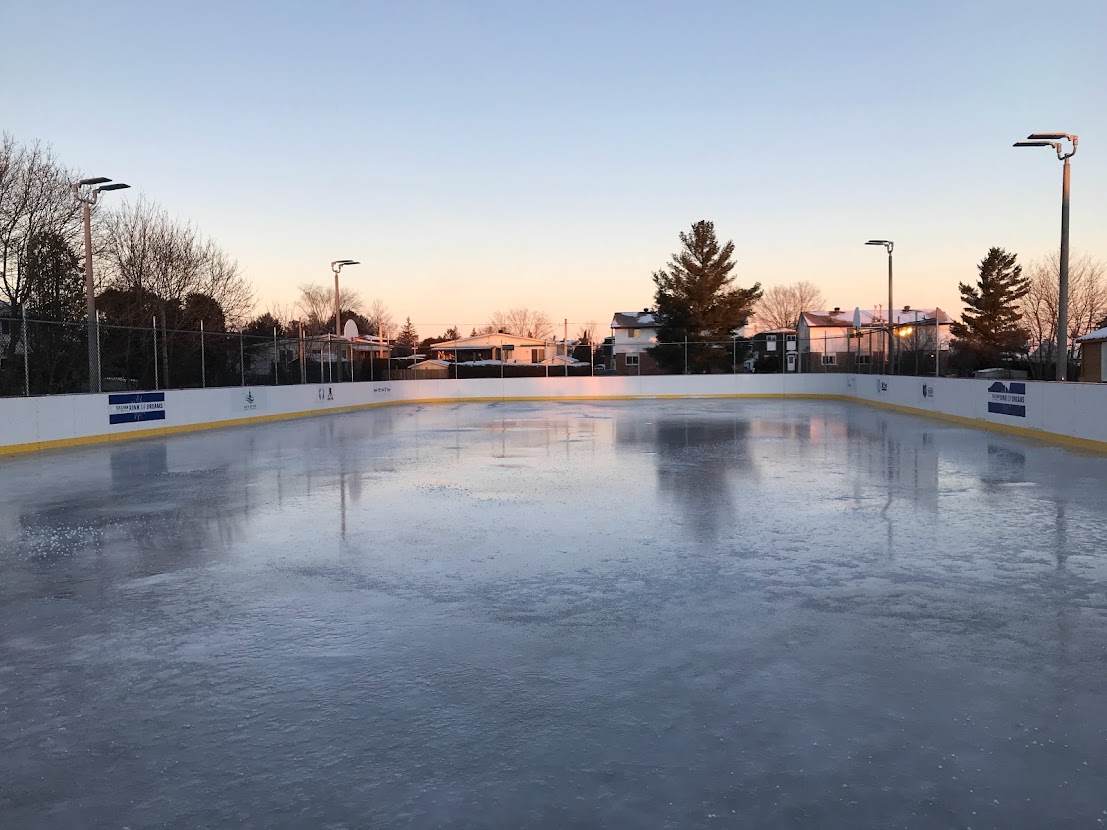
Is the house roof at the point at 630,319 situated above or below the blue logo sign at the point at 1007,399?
above

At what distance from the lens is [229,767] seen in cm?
378

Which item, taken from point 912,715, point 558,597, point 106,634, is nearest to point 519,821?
point 912,715

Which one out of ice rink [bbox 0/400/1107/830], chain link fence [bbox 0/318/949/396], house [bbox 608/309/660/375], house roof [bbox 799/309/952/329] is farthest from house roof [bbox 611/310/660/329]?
ice rink [bbox 0/400/1107/830]

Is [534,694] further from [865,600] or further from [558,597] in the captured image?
[865,600]

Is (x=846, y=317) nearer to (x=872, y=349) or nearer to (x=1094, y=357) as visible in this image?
(x=1094, y=357)

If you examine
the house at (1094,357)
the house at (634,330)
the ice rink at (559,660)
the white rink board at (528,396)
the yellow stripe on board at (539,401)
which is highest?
the house at (634,330)

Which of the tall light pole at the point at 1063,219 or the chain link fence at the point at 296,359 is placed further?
the chain link fence at the point at 296,359

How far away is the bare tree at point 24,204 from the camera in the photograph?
33094 mm

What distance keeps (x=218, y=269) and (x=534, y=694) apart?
162ft

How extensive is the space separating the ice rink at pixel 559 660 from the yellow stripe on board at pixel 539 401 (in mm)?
8892

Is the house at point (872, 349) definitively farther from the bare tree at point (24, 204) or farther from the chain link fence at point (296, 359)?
the bare tree at point (24, 204)

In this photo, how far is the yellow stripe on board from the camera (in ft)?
63.0

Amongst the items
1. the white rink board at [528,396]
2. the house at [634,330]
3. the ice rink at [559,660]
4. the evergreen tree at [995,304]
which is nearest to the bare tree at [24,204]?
the white rink board at [528,396]

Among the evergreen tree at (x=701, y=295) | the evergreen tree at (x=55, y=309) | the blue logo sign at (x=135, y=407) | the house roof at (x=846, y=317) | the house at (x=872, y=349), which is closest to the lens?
the blue logo sign at (x=135, y=407)
